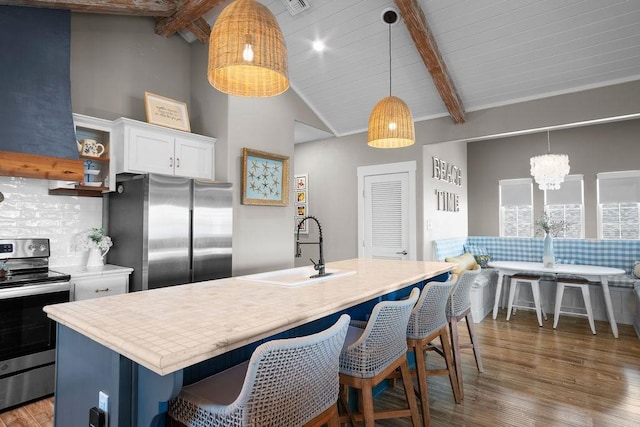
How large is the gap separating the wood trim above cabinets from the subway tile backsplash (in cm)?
19

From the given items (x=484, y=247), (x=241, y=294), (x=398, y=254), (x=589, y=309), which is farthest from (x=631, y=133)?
(x=241, y=294)

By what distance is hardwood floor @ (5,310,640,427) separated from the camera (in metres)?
2.32

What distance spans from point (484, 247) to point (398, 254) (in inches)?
75.6

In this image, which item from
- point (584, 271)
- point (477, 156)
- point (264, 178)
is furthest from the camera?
point (477, 156)

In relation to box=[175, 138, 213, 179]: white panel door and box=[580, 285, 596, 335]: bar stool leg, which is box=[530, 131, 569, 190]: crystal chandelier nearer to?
box=[580, 285, 596, 335]: bar stool leg

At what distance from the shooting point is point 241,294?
1.75m

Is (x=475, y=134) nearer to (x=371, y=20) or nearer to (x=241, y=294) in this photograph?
(x=371, y=20)

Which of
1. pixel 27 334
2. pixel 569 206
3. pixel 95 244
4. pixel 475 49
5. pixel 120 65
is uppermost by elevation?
pixel 475 49

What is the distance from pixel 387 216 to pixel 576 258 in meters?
2.77

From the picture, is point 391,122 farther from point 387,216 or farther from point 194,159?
point 387,216

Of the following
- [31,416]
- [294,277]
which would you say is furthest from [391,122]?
[31,416]

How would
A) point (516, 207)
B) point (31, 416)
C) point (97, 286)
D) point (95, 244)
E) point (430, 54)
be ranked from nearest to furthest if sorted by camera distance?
point (31, 416), point (97, 286), point (95, 244), point (430, 54), point (516, 207)

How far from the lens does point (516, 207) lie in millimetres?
6402

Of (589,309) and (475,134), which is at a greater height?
(475,134)
